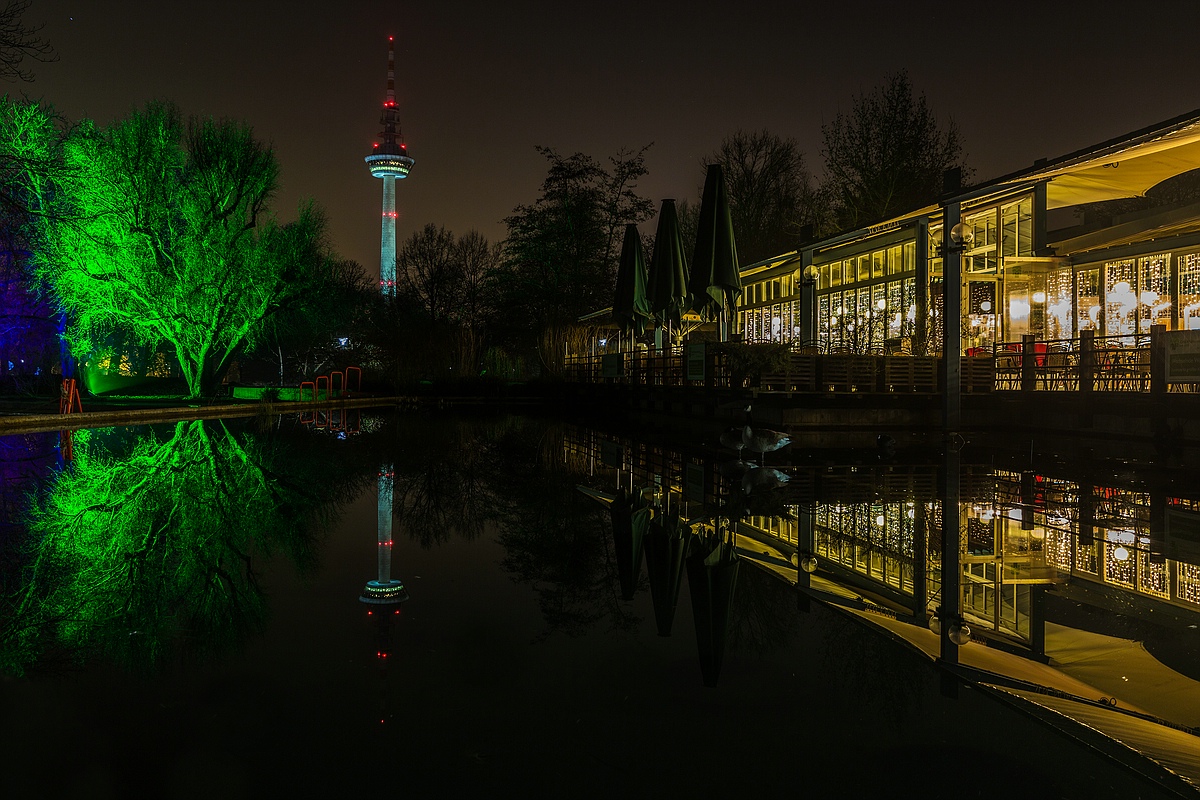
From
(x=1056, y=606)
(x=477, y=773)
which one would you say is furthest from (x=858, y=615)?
(x=477, y=773)

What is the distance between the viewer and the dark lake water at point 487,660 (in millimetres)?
2602

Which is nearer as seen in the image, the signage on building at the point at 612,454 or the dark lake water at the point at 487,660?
the dark lake water at the point at 487,660

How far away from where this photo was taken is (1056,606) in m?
4.67

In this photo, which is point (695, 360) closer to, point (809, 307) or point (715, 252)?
point (715, 252)

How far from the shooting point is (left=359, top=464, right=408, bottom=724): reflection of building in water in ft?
11.7

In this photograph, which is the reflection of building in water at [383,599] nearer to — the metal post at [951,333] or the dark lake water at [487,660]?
the dark lake water at [487,660]

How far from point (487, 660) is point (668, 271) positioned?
1850 centimetres

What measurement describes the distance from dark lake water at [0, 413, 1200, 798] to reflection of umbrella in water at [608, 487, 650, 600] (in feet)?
0.28

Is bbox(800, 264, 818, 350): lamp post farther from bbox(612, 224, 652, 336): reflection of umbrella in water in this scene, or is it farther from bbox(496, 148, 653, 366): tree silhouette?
bbox(496, 148, 653, 366): tree silhouette

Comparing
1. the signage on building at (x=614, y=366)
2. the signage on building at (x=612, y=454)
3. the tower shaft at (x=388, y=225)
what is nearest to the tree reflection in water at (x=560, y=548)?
the signage on building at (x=612, y=454)

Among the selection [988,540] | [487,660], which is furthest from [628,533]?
[487,660]

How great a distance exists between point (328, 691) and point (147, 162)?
94.4 ft

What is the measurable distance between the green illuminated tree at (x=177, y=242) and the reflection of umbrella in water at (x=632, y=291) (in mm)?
13293

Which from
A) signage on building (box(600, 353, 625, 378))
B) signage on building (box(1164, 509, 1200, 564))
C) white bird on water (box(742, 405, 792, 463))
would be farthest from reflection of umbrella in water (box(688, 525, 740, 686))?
signage on building (box(600, 353, 625, 378))
